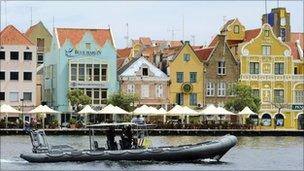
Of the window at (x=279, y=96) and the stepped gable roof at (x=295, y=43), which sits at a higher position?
the stepped gable roof at (x=295, y=43)

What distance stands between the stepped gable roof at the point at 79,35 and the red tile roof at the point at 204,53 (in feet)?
39.8

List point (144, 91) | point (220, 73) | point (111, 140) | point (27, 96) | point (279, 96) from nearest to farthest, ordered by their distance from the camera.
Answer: point (111, 140) → point (27, 96) → point (144, 91) → point (220, 73) → point (279, 96)

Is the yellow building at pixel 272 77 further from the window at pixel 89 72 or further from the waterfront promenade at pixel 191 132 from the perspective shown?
the window at pixel 89 72

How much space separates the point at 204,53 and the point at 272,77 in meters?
9.30

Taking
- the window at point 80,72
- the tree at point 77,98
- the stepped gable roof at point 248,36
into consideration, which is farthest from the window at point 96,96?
the stepped gable roof at point 248,36

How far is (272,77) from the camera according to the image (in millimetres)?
127562

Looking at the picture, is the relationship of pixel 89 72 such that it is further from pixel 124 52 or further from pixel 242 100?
pixel 124 52

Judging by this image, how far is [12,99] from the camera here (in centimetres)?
11894

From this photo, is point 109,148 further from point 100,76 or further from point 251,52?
point 251,52

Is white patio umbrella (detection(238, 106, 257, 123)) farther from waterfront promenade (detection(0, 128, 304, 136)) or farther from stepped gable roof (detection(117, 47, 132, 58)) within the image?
stepped gable roof (detection(117, 47, 132, 58))

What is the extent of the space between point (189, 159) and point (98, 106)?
57.2 m

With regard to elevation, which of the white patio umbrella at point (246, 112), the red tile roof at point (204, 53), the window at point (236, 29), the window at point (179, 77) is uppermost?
the window at point (236, 29)

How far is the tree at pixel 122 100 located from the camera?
376ft

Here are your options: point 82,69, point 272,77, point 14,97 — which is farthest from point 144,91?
point 272,77
